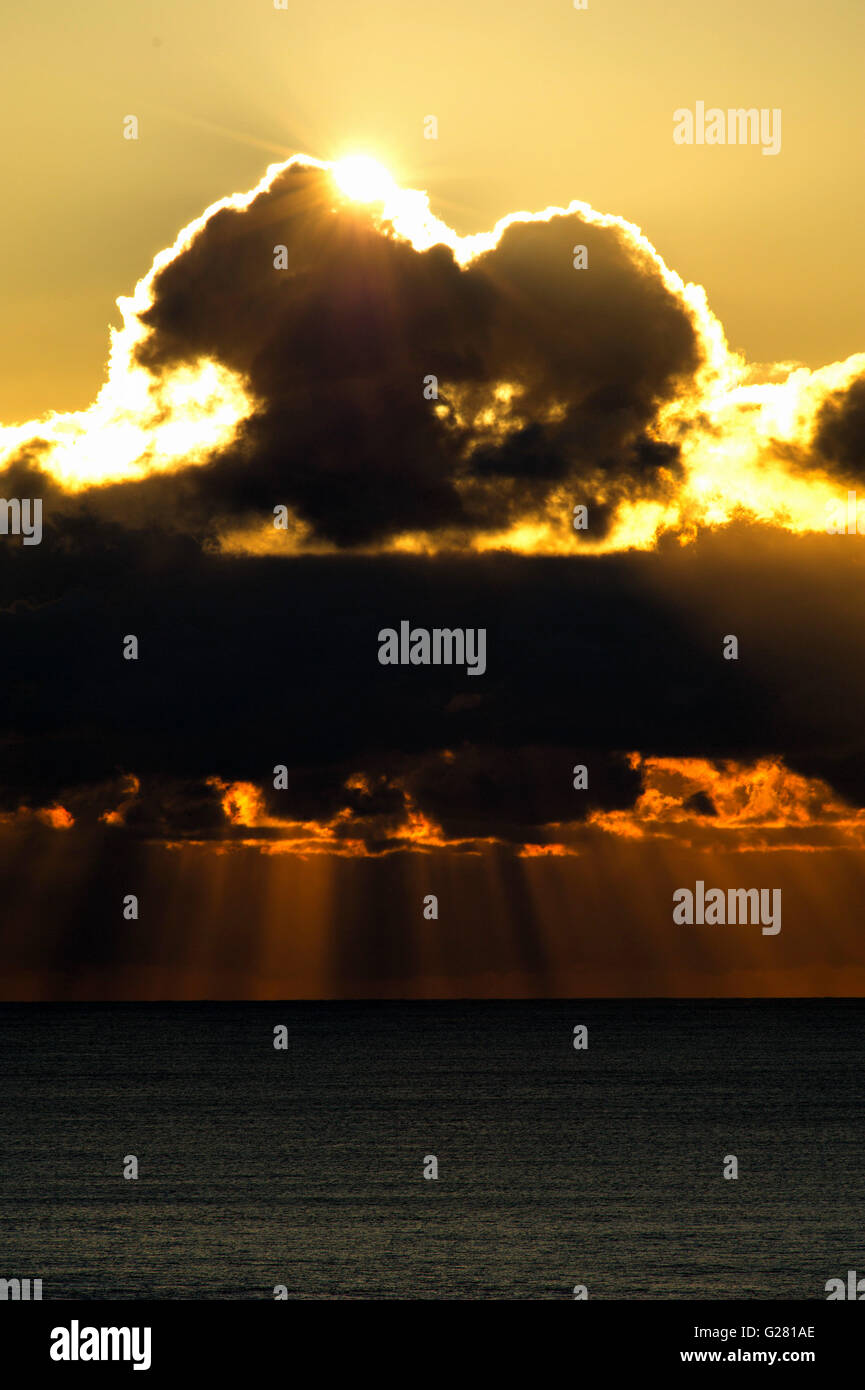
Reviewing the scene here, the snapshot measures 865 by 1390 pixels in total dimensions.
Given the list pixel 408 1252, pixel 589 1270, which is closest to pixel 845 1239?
pixel 589 1270

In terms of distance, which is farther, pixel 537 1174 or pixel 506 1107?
pixel 506 1107

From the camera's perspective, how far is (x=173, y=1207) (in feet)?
229

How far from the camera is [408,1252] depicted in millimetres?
56156
